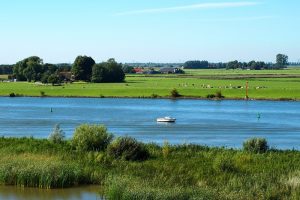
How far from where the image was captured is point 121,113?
74438 millimetres

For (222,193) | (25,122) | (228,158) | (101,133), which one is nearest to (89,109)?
(25,122)

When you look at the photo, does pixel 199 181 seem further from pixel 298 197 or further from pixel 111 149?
pixel 111 149

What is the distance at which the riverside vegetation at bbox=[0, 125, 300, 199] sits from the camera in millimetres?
23016

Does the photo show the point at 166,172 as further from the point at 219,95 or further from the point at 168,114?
the point at 219,95

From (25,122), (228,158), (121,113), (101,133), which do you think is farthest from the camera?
(121,113)

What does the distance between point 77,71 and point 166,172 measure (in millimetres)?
125628

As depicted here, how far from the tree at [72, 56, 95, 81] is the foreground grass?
11524 cm

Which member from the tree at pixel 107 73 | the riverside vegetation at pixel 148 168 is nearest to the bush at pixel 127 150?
the riverside vegetation at pixel 148 168

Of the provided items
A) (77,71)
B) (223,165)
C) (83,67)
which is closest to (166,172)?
(223,165)

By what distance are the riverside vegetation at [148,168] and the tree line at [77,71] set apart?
4350 inches

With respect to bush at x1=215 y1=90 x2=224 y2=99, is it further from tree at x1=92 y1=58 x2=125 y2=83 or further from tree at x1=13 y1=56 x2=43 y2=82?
tree at x1=13 y1=56 x2=43 y2=82

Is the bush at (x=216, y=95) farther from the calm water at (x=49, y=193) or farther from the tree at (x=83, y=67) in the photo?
the calm water at (x=49, y=193)

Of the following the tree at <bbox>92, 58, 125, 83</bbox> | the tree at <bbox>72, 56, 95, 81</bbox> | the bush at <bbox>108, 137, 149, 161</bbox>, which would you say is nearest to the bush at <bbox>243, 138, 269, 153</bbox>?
the bush at <bbox>108, 137, 149, 161</bbox>

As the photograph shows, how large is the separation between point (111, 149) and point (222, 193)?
9701 mm
